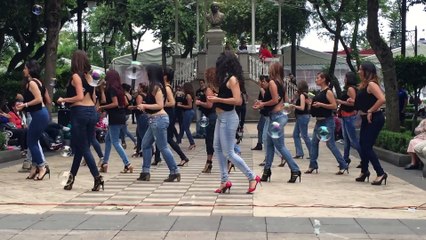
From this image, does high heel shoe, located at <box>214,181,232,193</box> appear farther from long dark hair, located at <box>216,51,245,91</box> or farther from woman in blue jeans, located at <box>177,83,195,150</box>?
woman in blue jeans, located at <box>177,83,195,150</box>

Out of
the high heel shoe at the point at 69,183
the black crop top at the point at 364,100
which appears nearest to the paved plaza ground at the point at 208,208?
the high heel shoe at the point at 69,183

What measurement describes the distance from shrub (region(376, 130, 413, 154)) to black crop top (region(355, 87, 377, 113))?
3524mm

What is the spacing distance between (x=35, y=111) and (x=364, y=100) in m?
4.99

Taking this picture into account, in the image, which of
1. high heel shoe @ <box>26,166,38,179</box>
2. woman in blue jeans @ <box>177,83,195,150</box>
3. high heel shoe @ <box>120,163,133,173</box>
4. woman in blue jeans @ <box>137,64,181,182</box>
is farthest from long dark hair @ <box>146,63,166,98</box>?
woman in blue jeans @ <box>177,83,195,150</box>

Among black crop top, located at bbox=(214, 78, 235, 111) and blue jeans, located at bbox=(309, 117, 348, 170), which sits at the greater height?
black crop top, located at bbox=(214, 78, 235, 111)

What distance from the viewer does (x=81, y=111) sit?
9.14m

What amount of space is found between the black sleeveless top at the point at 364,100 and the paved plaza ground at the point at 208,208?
1.17 meters

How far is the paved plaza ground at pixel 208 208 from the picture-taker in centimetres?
652

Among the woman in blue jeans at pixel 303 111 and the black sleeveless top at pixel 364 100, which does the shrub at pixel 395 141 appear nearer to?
the woman in blue jeans at pixel 303 111

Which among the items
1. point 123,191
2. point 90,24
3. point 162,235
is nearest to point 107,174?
point 123,191

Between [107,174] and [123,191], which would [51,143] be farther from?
[123,191]

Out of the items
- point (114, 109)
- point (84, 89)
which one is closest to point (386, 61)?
point (114, 109)

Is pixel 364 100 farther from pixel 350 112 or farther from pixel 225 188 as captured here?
pixel 225 188

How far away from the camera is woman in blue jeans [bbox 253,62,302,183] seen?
32.3 ft
